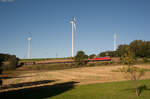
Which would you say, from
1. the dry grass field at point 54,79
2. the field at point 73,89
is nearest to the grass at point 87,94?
the field at point 73,89

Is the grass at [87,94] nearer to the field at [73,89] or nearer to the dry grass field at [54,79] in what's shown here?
the field at [73,89]

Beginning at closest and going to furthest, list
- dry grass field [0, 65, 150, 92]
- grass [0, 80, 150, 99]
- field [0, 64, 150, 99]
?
grass [0, 80, 150, 99]
field [0, 64, 150, 99]
dry grass field [0, 65, 150, 92]

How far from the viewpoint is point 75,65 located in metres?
88.6

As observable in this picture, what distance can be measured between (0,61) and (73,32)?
52.3 meters

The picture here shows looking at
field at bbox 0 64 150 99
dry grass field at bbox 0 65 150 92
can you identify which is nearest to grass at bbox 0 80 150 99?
field at bbox 0 64 150 99

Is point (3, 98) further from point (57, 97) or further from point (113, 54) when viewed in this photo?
point (113, 54)

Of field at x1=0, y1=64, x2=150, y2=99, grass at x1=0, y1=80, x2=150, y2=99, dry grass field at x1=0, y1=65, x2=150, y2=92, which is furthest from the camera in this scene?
dry grass field at x1=0, y1=65, x2=150, y2=92

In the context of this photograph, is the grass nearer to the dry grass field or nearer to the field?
the field

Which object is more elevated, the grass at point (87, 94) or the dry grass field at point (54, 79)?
the grass at point (87, 94)

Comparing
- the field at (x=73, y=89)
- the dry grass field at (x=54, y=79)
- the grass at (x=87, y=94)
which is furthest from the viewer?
the dry grass field at (x=54, y=79)

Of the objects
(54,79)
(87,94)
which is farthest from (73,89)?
(54,79)

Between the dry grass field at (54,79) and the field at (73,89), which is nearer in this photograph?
the field at (73,89)

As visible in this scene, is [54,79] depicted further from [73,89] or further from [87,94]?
[87,94]

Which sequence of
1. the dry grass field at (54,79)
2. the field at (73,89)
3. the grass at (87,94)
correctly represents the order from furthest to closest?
the dry grass field at (54,79), the field at (73,89), the grass at (87,94)
